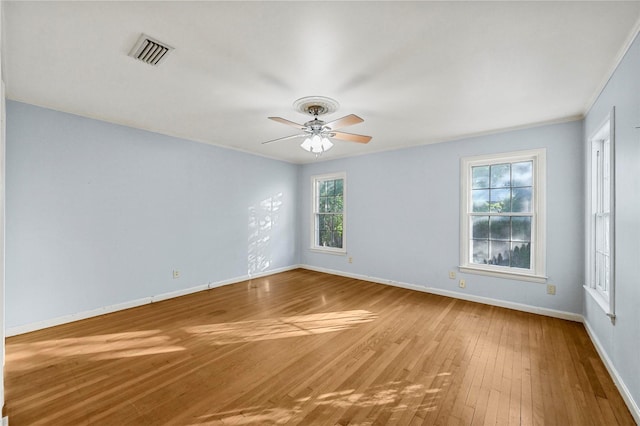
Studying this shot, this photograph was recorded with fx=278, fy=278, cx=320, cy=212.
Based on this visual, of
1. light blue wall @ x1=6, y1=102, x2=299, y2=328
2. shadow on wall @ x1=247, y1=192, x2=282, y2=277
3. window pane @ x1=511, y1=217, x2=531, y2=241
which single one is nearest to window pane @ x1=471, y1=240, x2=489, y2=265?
window pane @ x1=511, y1=217, x2=531, y2=241

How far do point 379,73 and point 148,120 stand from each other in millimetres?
2973

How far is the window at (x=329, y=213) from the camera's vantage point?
5.78 metres

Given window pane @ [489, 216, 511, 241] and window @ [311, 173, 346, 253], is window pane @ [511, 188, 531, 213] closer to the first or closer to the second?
window pane @ [489, 216, 511, 241]

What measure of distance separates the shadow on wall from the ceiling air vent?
338 cm

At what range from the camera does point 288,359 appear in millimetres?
2473

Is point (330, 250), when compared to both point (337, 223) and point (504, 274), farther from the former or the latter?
point (504, 274)

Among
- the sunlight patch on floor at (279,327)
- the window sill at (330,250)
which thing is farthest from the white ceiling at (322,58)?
the window sill at (330,250)

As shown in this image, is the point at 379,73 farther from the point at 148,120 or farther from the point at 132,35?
the point at 148,120

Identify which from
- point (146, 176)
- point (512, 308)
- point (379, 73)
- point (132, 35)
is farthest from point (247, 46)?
point (512, 308)

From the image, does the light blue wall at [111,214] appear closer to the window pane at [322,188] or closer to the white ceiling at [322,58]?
the white ceiling at [322,58]

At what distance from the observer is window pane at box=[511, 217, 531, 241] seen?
12.2ft

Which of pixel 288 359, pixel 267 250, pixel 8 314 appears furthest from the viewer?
pixel 267 250

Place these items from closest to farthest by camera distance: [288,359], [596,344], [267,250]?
1. [288,359]
2. [596,344]
3. [267,250]

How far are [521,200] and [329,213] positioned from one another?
338 centimetres
